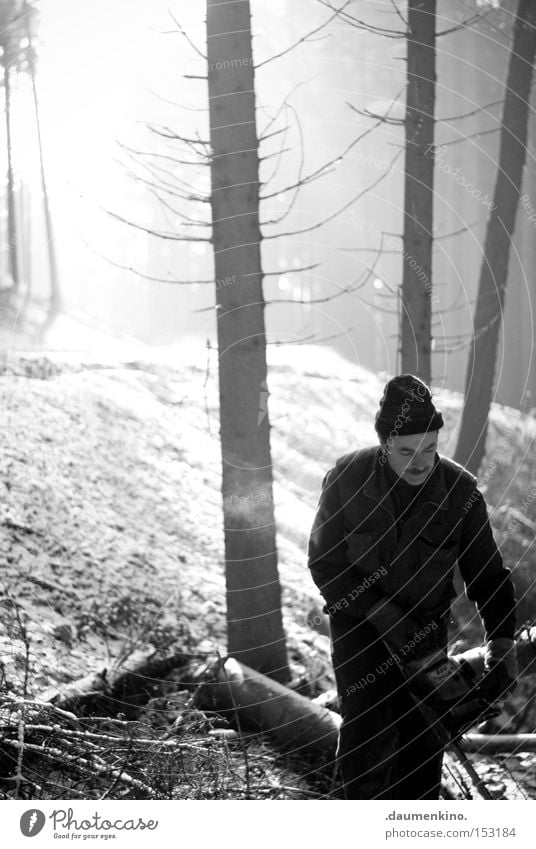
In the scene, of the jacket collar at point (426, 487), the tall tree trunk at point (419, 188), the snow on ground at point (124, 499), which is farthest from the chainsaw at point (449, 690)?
the tall tree trunk at point (419, 188)

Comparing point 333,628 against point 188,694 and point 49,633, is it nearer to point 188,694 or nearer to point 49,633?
point 188,694

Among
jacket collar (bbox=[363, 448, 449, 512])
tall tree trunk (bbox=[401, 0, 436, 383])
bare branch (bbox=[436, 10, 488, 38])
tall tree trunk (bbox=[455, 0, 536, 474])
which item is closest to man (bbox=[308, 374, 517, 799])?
jacket collar (bbox=[363, 448, 449, 512])

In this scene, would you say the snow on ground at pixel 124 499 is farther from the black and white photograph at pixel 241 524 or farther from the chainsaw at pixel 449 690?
the chainsaw at pixel 449 690

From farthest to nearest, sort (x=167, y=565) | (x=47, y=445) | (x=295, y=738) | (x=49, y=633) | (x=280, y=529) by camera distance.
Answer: (x=280, y=529), (x=47, y=445), (x=167, y=565), (x=49, y=633), (x=295, y=738)

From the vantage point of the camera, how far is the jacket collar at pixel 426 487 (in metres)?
3.83

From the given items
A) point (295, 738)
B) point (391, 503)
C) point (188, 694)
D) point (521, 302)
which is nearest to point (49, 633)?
point (188, 694)

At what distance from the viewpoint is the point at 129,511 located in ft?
26.8

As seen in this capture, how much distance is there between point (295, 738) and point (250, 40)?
196 inches

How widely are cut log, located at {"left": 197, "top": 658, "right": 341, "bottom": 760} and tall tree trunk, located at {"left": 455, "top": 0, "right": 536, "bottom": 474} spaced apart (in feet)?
18.6

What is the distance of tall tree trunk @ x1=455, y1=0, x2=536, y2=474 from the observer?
365 inches

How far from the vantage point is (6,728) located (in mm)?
4129

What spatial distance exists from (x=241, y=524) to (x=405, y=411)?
101 inches

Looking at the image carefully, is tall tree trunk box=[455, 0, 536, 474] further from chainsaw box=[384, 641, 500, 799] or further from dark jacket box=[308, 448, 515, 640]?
chainsaw box=[384, 641, 500, 799]

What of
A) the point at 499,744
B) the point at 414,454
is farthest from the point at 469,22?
the point at 499,744
